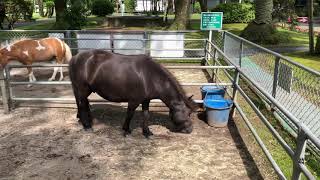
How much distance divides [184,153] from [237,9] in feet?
90.4

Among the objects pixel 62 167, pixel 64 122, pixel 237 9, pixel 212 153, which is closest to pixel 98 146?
pixel 62 167

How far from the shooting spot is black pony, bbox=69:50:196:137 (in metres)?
5.97

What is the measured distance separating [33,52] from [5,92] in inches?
98.0

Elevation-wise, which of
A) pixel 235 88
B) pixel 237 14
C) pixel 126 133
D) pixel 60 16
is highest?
pixel 237 14

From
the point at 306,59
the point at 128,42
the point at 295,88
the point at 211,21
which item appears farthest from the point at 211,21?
the point at 295,88

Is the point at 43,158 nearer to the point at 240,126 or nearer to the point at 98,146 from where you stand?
the point at 98,146

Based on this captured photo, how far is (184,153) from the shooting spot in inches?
220

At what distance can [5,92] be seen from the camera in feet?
23.8

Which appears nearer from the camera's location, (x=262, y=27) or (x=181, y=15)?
(x=262, y=27)

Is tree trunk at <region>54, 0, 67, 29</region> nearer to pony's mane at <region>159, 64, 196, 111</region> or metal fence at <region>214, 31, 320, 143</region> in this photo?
metal fence at <region>214, 31, 320, 143</region>

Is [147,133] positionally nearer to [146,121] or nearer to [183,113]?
[146,121]

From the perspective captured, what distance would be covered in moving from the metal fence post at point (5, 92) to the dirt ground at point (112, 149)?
0.69ft

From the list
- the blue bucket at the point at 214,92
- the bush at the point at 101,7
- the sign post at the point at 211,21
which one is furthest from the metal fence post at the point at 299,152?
the bush at the point at 101,7

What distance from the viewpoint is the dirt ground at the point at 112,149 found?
4.99m
